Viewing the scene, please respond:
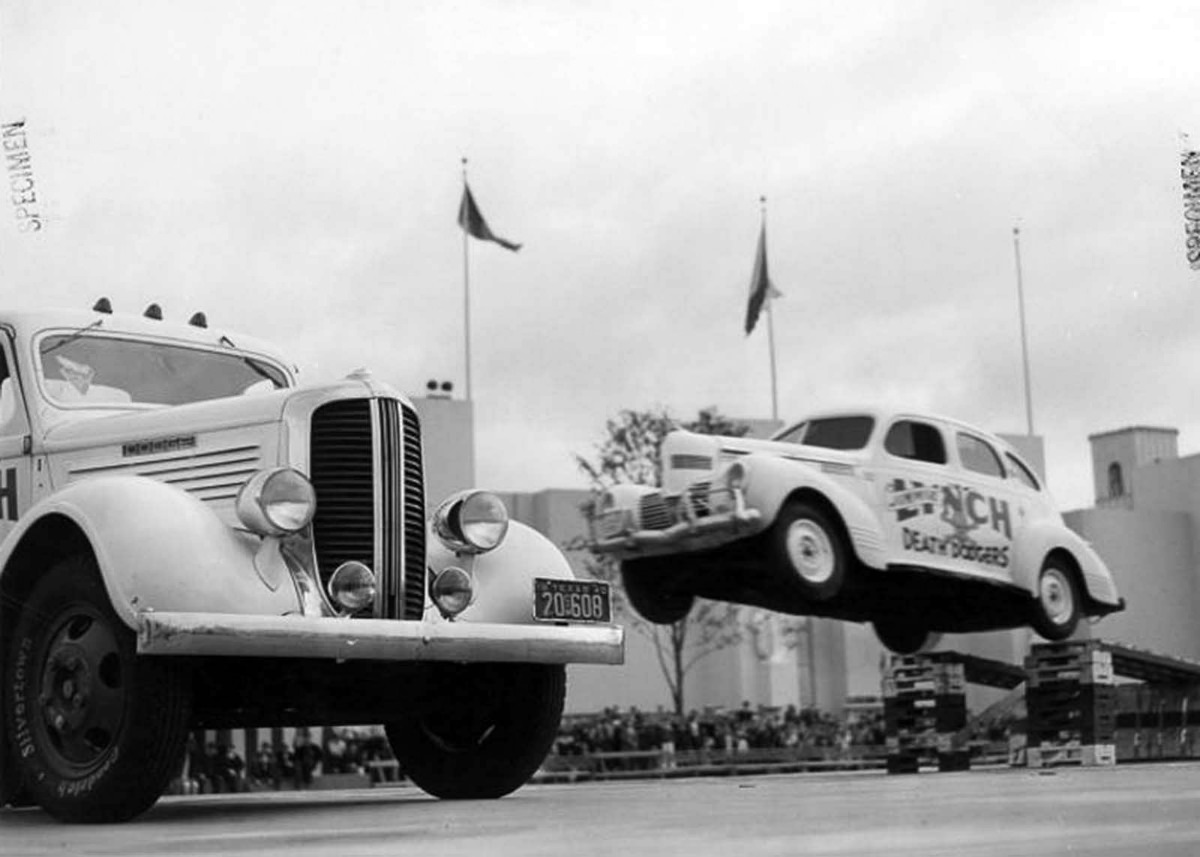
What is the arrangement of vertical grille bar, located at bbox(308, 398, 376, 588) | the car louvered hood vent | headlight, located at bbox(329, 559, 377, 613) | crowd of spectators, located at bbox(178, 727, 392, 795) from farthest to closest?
crowd of spectators, located at bbox(178, 727, 392, 795)
the car louvered hood vent
vertical grille bar, located at bbox(308, 398, 376, 588)
headlight, located at bbox(329, 559, 377, 613)

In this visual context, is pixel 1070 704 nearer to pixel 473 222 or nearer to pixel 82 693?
pixel 82 693

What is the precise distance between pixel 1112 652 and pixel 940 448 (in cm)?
235

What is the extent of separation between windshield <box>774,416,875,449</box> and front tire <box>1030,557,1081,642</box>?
2277 mm

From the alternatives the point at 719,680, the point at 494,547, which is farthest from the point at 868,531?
the point at 719,680

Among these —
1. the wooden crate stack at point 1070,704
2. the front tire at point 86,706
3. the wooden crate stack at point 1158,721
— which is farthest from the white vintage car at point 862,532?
the front tire at point 86,706

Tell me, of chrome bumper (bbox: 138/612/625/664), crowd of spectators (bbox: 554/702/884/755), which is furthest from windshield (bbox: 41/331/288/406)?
crowd of spectators (bbox: 554/702/884/755)

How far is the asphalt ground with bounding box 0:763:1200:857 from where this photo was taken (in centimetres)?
517

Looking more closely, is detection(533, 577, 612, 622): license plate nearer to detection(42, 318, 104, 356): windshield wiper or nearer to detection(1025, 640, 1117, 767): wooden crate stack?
detection(42, 318, 104, 356): windshield wiper

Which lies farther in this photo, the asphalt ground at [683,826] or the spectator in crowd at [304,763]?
the spectator in crowd at [304,763]

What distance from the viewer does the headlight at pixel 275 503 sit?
7.64 meters

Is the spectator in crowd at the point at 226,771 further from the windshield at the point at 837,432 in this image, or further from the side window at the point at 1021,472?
the side window at the point at 1021,472

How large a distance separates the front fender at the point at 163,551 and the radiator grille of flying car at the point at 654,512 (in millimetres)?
8034

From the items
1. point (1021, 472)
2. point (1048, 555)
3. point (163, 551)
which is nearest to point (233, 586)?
point (163, 551)

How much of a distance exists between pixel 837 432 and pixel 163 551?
10.2 meters
